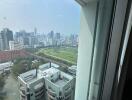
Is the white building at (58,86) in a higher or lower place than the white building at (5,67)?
lower

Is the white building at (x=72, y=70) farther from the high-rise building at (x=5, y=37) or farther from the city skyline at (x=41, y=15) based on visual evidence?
the high-rise building at (x=5, y=37)

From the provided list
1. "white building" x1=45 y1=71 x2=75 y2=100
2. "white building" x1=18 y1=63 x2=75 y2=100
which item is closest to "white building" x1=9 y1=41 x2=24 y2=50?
"white building" x1=18 y1=63 x2=75 y2=100

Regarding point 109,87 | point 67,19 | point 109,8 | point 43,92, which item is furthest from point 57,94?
point 109,8

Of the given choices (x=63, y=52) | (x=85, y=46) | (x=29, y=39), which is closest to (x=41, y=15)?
(x=29, y=39)

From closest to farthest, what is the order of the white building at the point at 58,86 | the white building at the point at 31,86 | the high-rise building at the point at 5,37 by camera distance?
the high-rise building at the point at 5,37
the white building at the point at 31,86
the white building at the point at 58,86

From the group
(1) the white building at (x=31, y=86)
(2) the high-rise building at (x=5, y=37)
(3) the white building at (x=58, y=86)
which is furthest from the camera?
(3) the white building at (x=58, y=86)

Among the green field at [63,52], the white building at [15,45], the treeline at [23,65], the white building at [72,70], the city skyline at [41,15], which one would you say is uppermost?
the city skyline at [41,15]

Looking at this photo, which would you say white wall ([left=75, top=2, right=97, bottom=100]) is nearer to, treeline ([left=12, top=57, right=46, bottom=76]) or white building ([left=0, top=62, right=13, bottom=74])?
treeline ([left=12, top=57, right=46, bottom=76])

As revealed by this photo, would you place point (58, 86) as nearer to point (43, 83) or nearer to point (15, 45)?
point (43, 83)

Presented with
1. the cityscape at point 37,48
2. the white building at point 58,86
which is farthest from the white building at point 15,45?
the white building at point 58,86
